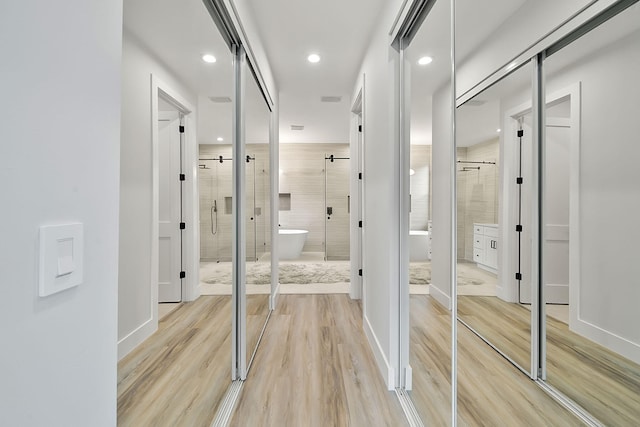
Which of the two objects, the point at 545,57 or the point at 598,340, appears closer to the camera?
the point at 598,340

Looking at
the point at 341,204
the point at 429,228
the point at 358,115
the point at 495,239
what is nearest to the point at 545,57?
the point at 495,239

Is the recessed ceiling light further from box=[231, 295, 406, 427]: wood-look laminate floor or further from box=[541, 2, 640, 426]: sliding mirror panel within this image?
box=[231, 295, 406, 427]: wood-look laminate floor

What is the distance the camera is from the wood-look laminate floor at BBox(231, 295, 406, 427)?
5.53 feet

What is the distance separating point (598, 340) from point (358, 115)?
12.0 feet

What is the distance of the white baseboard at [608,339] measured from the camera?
1.80 feet

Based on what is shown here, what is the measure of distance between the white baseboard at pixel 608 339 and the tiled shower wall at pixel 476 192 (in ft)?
1.40

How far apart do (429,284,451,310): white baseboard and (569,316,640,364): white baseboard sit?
641 mm

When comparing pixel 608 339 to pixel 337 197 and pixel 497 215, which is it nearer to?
pixel 497 215

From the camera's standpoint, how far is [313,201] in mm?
7152

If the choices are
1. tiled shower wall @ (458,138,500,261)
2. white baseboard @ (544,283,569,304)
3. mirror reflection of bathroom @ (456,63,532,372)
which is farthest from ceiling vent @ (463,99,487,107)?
white baseboard @ (544,283,569,304)

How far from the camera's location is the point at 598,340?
0.62 meters

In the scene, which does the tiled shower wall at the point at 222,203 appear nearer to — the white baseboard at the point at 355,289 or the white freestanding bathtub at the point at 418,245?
the white freestanding bathtub at the point at 418,245

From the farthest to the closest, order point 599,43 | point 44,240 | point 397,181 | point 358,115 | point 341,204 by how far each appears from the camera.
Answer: point 341,204 < point 358,115 < point 397,181 < point 599,43 < point 44,240

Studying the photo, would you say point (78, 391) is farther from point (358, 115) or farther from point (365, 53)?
point (358, 115)
